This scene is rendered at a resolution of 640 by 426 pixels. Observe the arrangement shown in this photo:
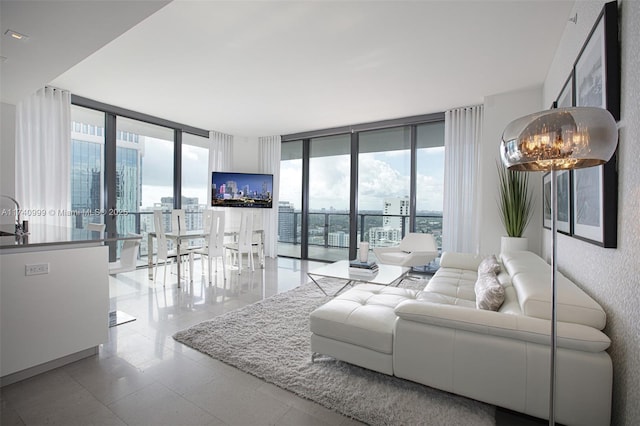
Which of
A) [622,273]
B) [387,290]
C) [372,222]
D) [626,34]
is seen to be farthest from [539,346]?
[372,222]

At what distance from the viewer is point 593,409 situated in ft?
4.40

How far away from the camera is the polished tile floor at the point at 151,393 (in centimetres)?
160

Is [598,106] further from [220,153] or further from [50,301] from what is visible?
[220,153]

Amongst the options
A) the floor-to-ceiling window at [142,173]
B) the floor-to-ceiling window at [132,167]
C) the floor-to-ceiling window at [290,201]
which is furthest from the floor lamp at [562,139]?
the floor-to-ceiling window at [290,201]

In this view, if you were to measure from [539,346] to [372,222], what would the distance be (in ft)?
14.2

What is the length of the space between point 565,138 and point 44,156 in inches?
217

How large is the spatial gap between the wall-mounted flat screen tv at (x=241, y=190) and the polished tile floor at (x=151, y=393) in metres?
3.79

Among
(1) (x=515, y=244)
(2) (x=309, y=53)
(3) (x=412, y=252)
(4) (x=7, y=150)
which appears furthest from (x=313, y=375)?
(4) (x=7, y=150)

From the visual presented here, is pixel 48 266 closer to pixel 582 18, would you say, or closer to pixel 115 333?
pixel 115 333

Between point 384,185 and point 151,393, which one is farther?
point 384,185

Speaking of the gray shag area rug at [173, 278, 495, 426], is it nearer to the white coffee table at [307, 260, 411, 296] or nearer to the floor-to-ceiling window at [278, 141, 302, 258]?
the white coffee table at [307, 260, 411, 296]

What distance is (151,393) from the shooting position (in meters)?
1.80

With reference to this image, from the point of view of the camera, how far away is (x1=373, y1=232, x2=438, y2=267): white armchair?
13.3 ft

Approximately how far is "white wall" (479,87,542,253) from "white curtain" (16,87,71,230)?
5.88 m
